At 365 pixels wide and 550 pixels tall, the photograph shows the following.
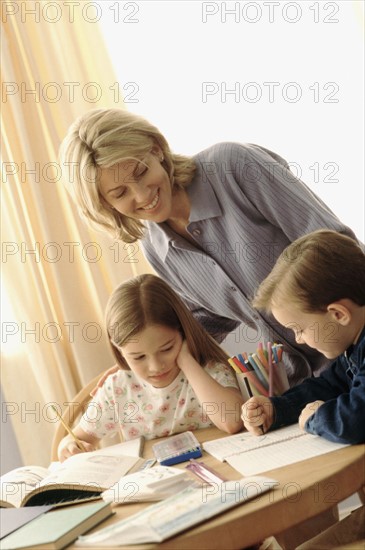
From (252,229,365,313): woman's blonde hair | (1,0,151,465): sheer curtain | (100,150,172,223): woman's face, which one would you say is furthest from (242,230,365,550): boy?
(1,0,151,465): sheer curtain

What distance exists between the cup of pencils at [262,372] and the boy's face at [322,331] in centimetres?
19

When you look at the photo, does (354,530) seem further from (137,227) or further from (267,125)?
(267,125)

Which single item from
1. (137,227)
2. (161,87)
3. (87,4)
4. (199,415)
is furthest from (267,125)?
(199,415)

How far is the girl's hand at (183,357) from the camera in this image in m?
1.78

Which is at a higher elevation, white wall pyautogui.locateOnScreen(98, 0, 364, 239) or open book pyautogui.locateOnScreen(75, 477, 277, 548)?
white wall pyautogui.locateOnScreen(98, 0, 364, 239)

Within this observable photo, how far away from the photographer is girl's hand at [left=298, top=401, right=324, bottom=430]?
140 cm

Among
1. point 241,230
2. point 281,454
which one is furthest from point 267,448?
point 241,230

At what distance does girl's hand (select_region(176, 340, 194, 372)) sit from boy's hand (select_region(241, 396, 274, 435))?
287 mm

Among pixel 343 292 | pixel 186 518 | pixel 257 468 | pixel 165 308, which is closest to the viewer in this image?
pixel 186 518

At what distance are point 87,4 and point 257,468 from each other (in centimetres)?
196

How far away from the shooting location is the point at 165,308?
1797 mm

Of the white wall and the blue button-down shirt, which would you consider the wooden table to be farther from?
the white wall

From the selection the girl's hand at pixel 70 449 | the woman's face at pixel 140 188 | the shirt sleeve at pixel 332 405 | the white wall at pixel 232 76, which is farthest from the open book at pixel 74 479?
the white wall at pixel 232 76

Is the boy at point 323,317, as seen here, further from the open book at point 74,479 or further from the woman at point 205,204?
the open book at point 74,479
